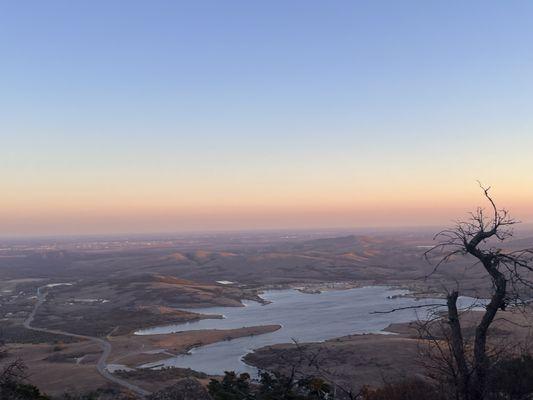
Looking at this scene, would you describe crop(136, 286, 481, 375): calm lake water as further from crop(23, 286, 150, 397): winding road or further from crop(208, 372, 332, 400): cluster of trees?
crop(208, 372, 332, 400): cluster of trees

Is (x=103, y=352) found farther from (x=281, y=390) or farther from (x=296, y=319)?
(x=281, y=390)

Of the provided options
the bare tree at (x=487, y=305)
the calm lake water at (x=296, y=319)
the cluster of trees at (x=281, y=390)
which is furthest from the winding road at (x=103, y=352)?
the bare tree at (x=487, y=305)

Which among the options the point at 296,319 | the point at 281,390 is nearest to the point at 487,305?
the point at 281,390

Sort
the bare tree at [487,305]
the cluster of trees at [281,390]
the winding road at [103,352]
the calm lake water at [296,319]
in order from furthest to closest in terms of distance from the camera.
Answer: the calm lake water at [296,319] < the winding road at [103,352] < the cluster of trees at [281,390] < the bare tree at [487,305]

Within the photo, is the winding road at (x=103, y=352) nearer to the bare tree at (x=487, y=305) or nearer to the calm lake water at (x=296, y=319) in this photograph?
the calm lake water at (x=296, y=319)

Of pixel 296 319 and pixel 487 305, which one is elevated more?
pixel 487 305

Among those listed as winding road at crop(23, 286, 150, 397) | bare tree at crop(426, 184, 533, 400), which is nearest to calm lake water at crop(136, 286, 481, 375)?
winding road at crop(23, 286, 150, 397)

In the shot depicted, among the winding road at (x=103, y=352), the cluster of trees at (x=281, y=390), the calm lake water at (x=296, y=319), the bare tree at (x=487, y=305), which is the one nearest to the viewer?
the bare tree at (x=487, y=305)

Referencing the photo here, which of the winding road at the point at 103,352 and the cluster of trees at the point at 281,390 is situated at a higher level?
the cluster of trees at the point at 281,390

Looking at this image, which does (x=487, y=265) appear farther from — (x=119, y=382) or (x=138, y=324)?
(x=138, y=324)
